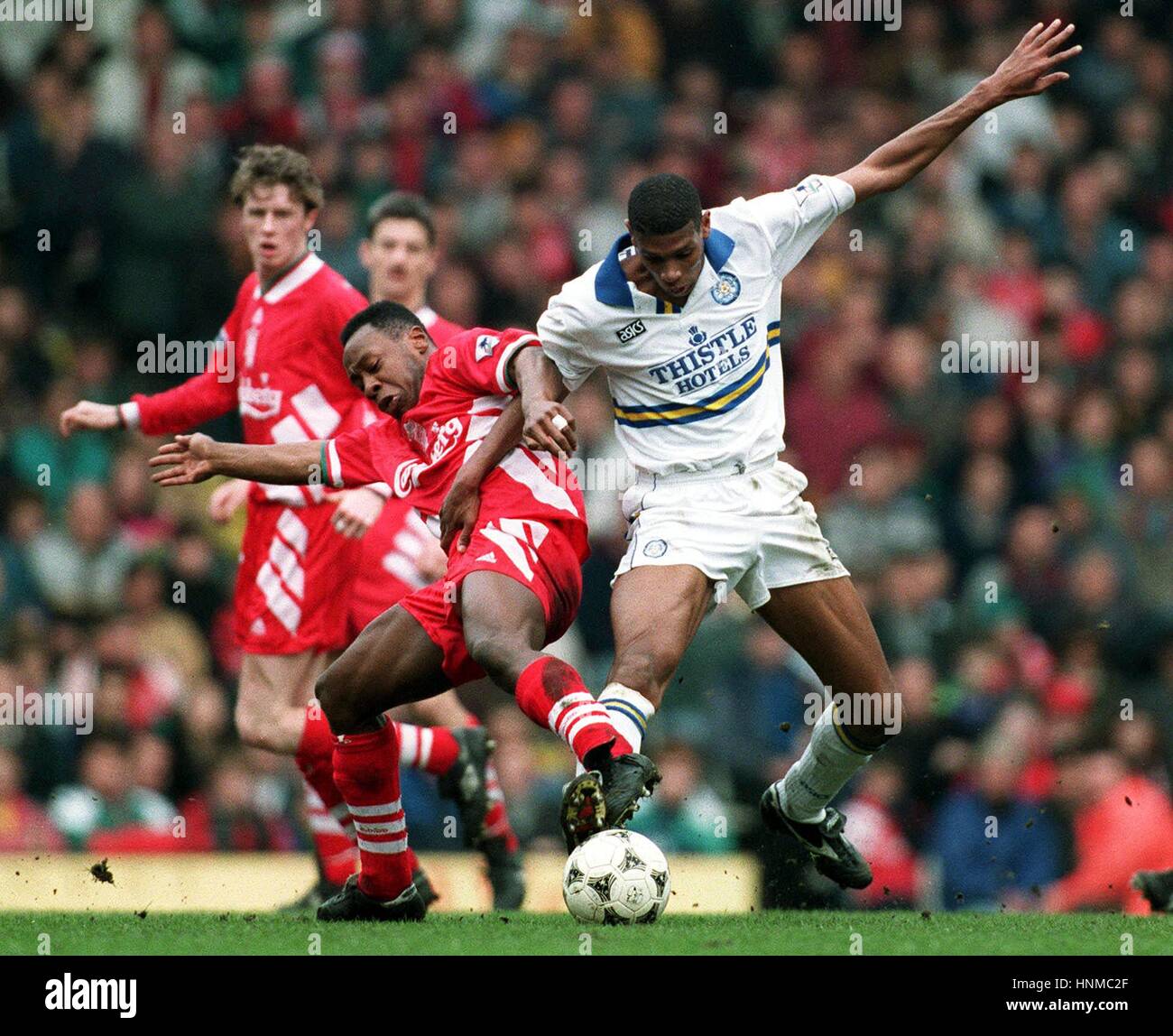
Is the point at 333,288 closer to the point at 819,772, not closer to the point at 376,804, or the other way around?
the point at 376,804

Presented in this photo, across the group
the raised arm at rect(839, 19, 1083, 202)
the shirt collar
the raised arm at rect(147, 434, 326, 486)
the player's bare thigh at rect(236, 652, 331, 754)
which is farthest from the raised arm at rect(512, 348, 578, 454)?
the player's bare thigh at rect(236, 652, 331, 754)

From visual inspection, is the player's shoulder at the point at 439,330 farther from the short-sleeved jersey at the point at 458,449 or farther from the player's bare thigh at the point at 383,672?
the player's bare thigh at the point at 383,672

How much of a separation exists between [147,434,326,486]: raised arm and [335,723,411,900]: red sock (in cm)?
96

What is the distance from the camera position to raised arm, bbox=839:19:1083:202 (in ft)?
22.3

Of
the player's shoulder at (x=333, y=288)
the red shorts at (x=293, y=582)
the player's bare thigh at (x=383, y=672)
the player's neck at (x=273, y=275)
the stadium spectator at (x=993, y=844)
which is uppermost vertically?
the player's neck at (x=273, y=275)

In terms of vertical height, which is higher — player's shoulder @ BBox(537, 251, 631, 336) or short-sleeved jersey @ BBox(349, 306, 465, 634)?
player's shoulder @ BBox(537, 251, 631, 336)

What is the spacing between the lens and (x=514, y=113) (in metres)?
12.7

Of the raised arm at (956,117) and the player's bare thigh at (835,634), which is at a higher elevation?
the raised arm at (956,117)

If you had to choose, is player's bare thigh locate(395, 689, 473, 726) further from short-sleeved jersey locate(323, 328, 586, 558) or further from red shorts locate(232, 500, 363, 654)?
short-sleeved jersey locate(323, 328, 586, 558)

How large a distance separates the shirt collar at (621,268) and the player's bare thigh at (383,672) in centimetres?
122

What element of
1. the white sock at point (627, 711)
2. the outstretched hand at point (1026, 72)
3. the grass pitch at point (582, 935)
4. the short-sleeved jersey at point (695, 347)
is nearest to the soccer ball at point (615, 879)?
the grass pitch at point (582, 935)

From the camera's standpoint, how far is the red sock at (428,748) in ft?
25.9

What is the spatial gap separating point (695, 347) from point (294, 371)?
2.12 m

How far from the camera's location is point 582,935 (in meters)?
5.80
